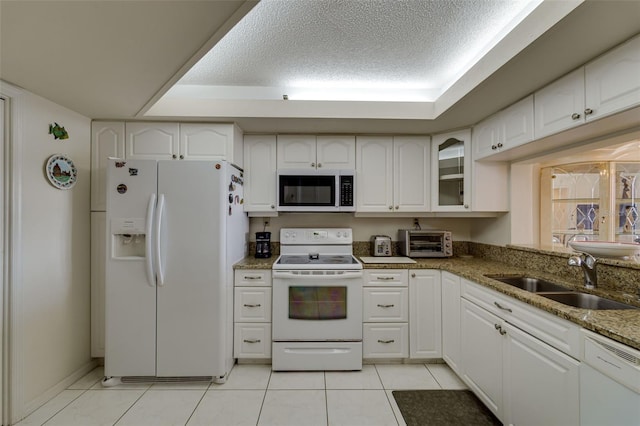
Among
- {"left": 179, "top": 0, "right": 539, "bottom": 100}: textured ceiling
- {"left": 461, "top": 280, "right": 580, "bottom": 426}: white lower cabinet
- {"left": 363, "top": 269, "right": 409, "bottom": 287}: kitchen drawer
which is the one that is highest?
{"left": 179, "top": 0, "right": 539, "bottom": 100}: textured ceiling

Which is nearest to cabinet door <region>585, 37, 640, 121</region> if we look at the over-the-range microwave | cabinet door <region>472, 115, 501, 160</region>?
cabinet door <region>472, 115, 501, 160</region>

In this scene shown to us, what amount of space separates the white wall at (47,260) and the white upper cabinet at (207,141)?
0.81 metres

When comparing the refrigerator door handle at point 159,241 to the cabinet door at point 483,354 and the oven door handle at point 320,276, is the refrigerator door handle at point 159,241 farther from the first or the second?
the cabinet door at point 483,354

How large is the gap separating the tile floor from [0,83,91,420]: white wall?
0.73 ft

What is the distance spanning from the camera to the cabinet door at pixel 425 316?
7.81ft

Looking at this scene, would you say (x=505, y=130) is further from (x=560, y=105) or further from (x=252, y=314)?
(x=252, y=314)

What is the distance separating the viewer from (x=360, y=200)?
2723 millimetres


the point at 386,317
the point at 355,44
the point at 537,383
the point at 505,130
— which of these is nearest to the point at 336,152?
the point at 355,44

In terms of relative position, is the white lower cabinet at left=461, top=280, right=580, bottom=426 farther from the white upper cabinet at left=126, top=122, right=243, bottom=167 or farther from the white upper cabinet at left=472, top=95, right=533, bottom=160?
the white upper cabinet at left=126, top=122, right=243, bottom=167

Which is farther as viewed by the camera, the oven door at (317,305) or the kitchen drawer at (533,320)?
the oven door at (317,305)

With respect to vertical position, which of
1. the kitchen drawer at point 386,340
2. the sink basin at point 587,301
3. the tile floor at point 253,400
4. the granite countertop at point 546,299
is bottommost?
the tile floor at point 253,400

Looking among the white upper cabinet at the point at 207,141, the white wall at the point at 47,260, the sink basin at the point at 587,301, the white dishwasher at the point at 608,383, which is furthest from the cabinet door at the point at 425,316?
the white wall at the point at 47,260

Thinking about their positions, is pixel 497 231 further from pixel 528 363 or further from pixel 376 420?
pixel 376 420

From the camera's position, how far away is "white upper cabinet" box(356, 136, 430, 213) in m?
2.73
